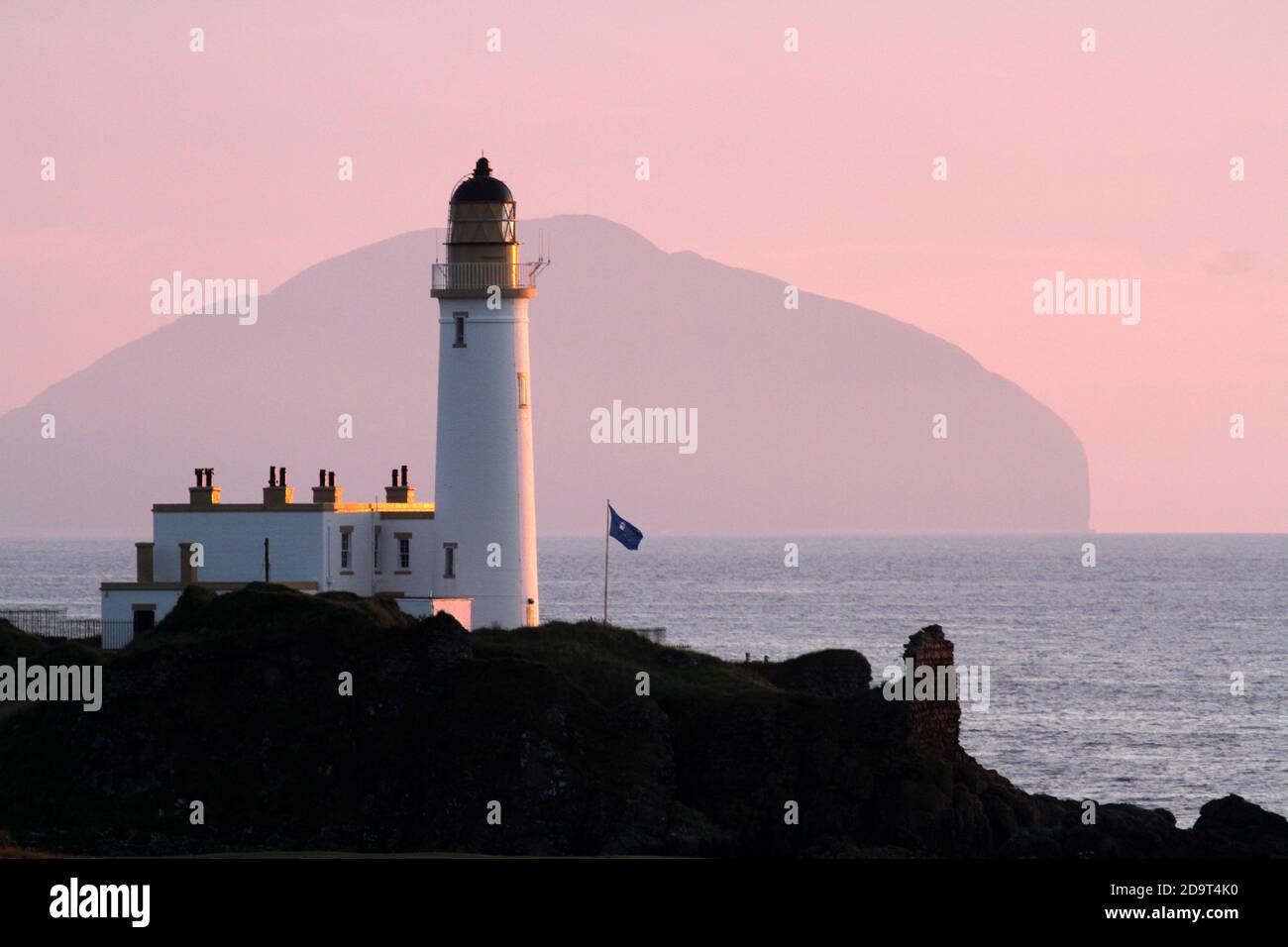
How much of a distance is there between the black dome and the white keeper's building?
4cm

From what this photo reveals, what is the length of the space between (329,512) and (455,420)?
15.5 feet

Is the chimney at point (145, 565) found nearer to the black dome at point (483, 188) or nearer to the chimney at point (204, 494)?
the chimney at point (204, 494)

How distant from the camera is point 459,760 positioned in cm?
4584

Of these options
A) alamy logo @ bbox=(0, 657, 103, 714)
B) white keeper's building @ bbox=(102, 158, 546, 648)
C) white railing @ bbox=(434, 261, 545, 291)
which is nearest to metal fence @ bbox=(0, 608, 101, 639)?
white keeper's building @ bbox=(102, 158, 546, 648)

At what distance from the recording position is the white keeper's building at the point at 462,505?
59.0m

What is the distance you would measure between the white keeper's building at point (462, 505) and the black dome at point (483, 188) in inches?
1.7
